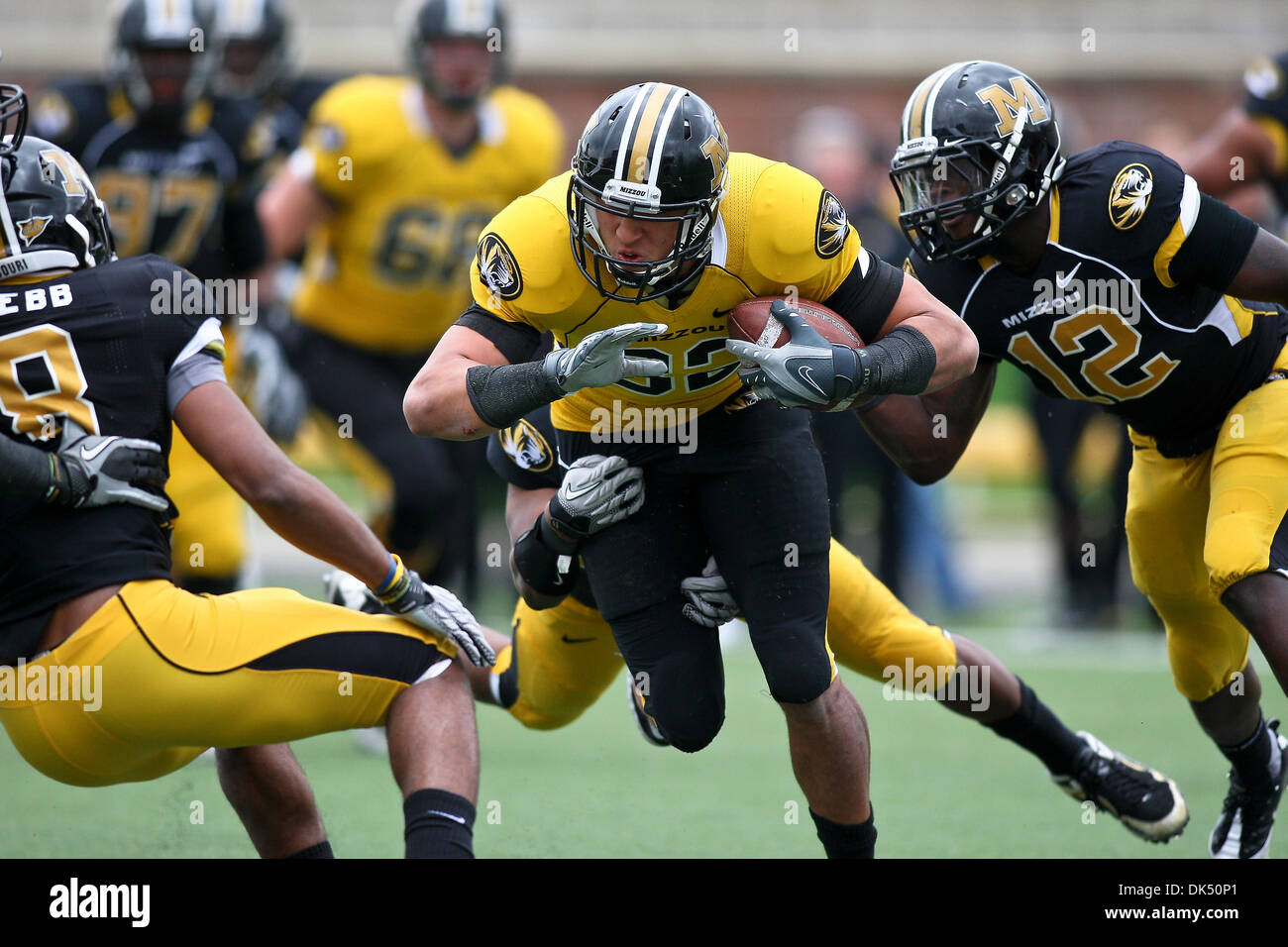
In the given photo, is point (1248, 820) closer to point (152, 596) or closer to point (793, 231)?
point (793, 231)

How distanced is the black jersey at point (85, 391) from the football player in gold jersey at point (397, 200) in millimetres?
2986

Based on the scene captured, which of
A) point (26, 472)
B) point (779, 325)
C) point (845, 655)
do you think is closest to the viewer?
point (26, 472)

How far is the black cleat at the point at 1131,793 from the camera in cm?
441

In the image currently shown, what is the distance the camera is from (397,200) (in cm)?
689

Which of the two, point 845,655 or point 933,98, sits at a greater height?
point 933,98

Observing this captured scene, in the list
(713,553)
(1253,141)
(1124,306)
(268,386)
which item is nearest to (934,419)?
(1124,306)

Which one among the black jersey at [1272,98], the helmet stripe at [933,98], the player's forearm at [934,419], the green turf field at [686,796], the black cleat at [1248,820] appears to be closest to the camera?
the helmet stripe at [933,98]

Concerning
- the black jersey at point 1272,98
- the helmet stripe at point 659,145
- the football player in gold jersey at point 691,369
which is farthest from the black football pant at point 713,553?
the black jersey at point 1272,98

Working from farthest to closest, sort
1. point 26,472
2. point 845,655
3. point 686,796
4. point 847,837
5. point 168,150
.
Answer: point 168,150
point 686,796
point 845,655
point 847,837
point 26,472

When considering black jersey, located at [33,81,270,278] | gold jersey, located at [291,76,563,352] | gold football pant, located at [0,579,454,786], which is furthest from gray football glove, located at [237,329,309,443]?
gold football pant, located at [0,579,454,786]

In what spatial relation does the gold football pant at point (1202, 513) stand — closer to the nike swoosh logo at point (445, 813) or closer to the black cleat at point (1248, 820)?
the black cleat at point (1248, 820)

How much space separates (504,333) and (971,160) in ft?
4.15

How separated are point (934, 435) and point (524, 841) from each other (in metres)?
1.60
